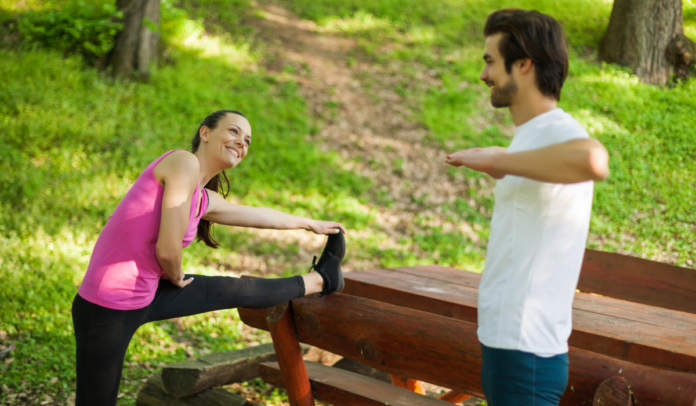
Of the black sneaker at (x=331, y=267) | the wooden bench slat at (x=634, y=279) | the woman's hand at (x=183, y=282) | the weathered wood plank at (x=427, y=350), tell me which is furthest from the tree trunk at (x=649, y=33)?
the woman's hand at (x=183, y=282)

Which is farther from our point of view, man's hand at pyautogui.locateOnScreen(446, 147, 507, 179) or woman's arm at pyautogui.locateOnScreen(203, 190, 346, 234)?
woman's arm at pyautogui.locateOnScreen(203, 190, 346, 234)

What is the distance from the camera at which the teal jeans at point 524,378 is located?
1.62 meters

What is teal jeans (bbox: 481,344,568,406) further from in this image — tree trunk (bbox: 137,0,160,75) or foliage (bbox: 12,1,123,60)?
foliage (bbox: 12,1,123,60)

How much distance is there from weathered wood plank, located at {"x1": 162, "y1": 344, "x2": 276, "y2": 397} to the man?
2508mm

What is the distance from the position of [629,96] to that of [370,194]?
5.05m

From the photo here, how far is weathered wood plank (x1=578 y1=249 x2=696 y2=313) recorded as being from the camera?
11.7 ft

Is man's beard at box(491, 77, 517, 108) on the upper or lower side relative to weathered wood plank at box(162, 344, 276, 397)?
upper

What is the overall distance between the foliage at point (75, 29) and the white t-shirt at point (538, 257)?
8931 mm

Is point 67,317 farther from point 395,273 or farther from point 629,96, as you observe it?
point 629,96

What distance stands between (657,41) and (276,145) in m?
7.17

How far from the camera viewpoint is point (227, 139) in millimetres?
2588

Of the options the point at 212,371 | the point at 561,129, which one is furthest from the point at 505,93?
the point at 212,371

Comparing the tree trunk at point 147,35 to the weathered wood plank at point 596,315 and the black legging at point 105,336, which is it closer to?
the weathered wood plank at point 596,315

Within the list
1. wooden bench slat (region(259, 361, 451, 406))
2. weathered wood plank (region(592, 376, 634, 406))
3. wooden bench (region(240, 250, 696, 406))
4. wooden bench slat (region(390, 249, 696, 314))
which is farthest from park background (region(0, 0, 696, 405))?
weathered wood plank (region(592, 376, 634, 406))
